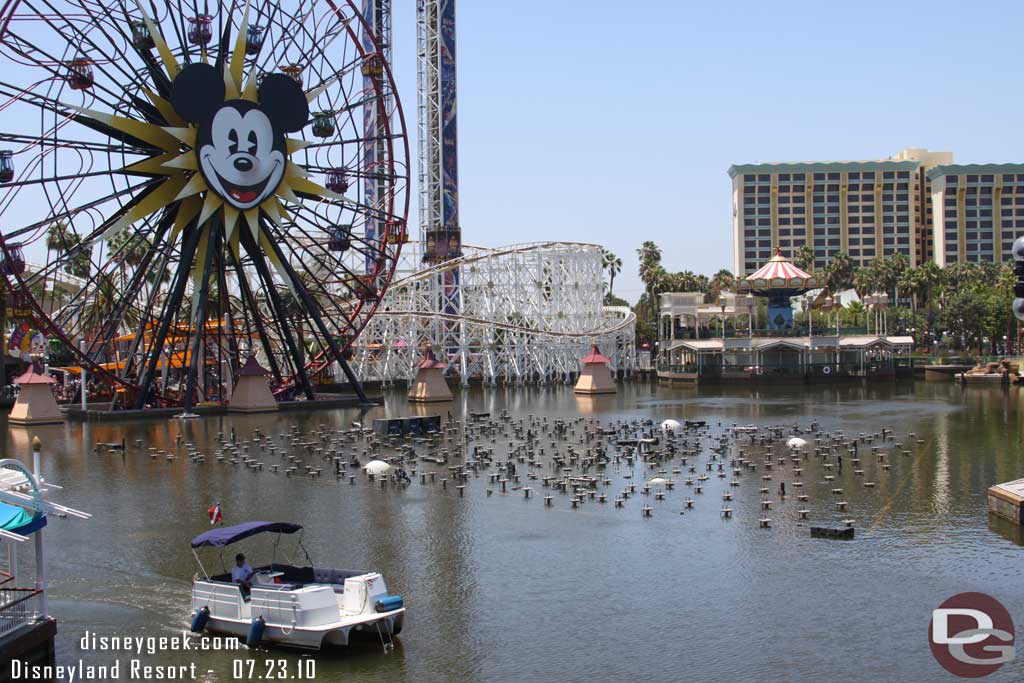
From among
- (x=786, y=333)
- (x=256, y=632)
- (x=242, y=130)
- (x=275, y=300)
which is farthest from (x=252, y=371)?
(x=786, y=333)

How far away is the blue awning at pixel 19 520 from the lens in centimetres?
2470

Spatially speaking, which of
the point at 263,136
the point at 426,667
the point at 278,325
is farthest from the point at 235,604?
the point at 278,325

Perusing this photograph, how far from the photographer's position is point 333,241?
8369 centimetres

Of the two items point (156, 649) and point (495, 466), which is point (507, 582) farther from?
point (495, 466)

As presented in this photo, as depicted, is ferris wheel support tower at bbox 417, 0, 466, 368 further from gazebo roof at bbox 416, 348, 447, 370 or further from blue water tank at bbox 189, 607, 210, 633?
blue water tank at bbox 189, 607, 210, 633

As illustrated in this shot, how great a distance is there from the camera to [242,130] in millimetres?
78438

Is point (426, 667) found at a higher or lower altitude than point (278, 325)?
lower

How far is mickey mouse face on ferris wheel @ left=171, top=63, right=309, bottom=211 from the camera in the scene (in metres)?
75.2

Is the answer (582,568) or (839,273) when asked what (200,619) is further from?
(839,273)

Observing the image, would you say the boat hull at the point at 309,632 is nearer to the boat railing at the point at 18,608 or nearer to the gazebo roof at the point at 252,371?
the boat railing at the point at 18,608

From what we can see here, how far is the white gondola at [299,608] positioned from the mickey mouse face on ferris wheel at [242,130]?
51.2 m

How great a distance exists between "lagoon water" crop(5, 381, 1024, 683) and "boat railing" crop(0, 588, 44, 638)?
8.69 ft

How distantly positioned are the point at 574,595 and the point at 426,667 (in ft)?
22.3

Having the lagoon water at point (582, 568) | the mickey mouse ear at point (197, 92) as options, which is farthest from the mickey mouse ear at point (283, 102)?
the lagoon water at point (582, 568)
